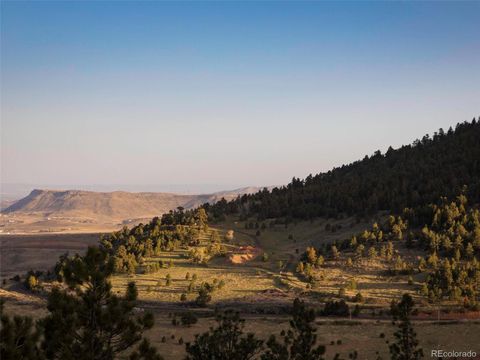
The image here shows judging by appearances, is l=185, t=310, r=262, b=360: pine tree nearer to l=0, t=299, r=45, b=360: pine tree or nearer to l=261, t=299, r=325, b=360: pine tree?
l=261, t=299, r=325, b=360: pine tree

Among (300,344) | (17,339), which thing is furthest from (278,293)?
(17,339)

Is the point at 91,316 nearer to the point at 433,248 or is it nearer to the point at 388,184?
the point at 433,248

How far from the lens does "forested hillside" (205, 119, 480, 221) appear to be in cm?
8119

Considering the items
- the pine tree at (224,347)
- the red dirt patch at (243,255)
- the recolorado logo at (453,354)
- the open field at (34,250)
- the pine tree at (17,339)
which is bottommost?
the open field at (34,250)

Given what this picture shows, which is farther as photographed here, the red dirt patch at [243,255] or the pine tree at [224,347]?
the red dirt patch at [243,255]

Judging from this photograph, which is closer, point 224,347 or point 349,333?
point 224,347

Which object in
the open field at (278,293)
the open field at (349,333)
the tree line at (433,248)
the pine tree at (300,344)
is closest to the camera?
the pine tree at (300,344)

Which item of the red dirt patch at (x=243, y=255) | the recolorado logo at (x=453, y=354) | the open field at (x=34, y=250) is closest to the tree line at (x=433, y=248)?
the red dirt patch at (x=243, y=255)

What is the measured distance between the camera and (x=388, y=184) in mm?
90438

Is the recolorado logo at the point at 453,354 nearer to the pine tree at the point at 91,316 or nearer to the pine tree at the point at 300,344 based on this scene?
the pine tree at the point at 300,344

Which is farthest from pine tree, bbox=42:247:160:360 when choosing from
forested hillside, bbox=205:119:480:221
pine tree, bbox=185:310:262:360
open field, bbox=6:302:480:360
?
forested hillside, bbox=205:119:480:221

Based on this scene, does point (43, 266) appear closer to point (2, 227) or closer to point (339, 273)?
point (339, 273)

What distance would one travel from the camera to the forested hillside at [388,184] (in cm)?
8119

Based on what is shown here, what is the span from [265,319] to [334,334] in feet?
26.3
